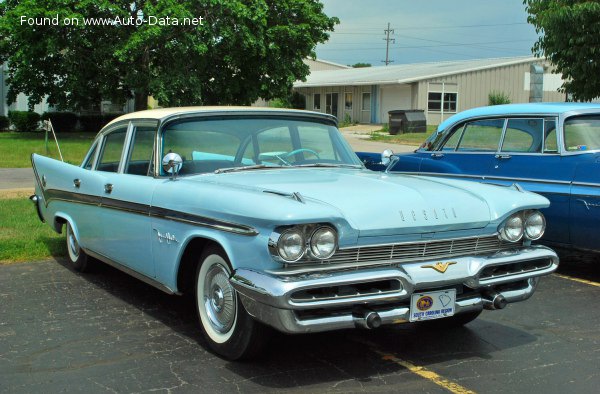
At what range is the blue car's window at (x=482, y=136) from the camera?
25.5ft

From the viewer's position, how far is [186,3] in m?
24.4

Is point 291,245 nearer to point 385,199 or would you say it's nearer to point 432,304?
point 385,199

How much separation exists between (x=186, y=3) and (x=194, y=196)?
21295mm

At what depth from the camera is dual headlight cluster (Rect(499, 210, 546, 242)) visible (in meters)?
4.46

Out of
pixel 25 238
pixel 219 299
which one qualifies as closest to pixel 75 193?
pixel 25 238

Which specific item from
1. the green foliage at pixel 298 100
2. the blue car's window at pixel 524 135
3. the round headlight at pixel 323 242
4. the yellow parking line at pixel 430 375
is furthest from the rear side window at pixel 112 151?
the green foliage at pixel 298 100

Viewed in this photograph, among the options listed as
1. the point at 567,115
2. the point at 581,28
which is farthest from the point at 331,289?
the point at 581,28

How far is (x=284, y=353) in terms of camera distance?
451 cm

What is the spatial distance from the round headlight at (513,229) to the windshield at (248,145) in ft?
4.87

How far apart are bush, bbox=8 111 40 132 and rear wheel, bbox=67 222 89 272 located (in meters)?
26.6

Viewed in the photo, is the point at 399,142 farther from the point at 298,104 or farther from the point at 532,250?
the point at 532,250

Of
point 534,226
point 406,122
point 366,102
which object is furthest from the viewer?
point 366,102

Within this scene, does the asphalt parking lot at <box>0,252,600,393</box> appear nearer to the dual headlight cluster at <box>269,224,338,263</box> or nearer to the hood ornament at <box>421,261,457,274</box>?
the hood ornament at <box>421,261,457,274</box>

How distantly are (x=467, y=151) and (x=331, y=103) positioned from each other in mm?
38330
